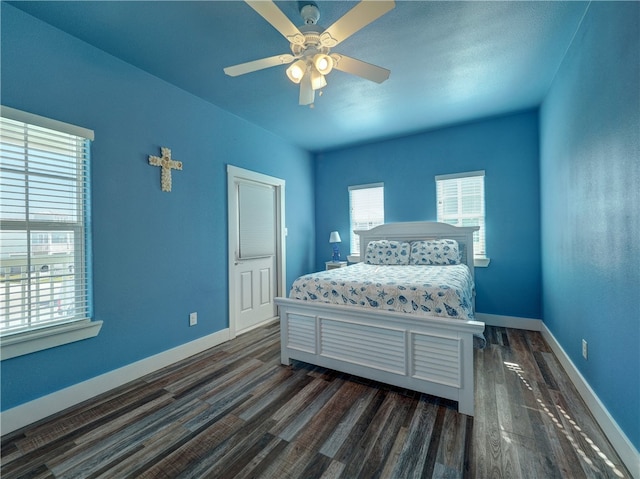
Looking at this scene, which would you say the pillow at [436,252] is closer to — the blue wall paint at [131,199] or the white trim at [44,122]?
the blue wall paint at [131,199]

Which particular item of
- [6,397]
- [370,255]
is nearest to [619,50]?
[370,255]

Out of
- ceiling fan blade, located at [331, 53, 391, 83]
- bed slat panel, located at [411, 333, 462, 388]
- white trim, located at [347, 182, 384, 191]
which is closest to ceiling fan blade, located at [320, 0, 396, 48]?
ceiling fan blade, located at [331, 53, 391, 83]

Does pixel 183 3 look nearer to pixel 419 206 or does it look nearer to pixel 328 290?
pixel 328 290

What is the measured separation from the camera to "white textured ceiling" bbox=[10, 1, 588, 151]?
1.82 meters

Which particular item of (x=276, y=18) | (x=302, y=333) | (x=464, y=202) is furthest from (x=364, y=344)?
(x=464, y=202)

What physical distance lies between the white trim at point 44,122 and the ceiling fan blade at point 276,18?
1.66 m

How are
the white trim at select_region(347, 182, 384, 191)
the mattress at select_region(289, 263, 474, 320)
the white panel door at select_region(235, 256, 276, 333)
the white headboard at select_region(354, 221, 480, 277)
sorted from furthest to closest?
the white trim at select_region(347, 182, 384, 191), the white headboard at select_region(354, 221, 480, 277), the white panel door at select_region(235, 256, 276, 333), the mattress at select_region(289, 263, 474, 320)

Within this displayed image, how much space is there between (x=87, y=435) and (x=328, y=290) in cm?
186

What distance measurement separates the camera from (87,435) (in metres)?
1.71

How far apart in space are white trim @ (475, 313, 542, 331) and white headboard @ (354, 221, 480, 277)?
65 cm

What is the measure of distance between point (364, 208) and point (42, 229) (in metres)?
3.88

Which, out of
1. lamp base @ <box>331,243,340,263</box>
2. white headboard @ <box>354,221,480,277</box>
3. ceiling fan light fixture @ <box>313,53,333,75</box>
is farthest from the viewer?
lamp base @ <box>331,243,340,263</box>

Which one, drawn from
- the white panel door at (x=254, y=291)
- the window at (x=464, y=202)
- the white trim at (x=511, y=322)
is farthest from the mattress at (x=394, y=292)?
the white trim at (x=511, y=322)

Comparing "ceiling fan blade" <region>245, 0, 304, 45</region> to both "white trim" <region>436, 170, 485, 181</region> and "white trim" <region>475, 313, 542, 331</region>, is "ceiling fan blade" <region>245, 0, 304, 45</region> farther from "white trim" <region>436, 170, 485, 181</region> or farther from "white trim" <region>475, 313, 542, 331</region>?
"white trim" <region>475, 313, 542, 331</region>
